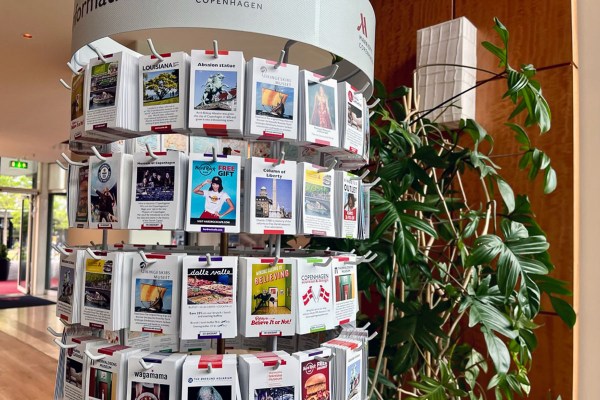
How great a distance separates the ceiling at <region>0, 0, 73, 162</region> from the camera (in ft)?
13.3

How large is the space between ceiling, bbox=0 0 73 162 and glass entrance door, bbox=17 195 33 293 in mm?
2840

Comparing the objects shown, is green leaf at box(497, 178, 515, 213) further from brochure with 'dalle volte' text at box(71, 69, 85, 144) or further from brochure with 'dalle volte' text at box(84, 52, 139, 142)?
brochure with 'dalle volte' text at box(71, 69, 85, 144)

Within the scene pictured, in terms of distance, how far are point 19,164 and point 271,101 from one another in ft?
41.0

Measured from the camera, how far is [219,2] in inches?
47.8

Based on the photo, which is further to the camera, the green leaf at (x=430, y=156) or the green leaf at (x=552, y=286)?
the green leaf at (x=430, y=156)

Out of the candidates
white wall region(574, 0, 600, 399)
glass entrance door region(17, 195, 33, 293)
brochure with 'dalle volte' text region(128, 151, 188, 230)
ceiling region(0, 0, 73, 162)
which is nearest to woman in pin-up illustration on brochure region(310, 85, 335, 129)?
brochure with 'dalle volte' text region(128, 151, 188, 230)

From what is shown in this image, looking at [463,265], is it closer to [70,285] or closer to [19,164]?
[70,285]

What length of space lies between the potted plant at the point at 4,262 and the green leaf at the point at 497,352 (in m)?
A: 12.9

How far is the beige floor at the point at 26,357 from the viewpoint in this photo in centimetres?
463

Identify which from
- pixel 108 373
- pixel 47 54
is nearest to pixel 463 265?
pixel 108 373

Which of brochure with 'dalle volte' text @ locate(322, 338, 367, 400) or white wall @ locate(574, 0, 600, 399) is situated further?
white wall @ locate(574, 0, 600, 399)

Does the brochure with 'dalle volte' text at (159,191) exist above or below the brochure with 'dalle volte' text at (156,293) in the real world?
above

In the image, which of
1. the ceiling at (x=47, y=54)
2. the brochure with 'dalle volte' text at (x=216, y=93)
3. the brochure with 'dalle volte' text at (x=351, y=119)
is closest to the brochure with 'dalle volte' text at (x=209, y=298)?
the brochure with 'dalle volte' text at (x=216, y=93)

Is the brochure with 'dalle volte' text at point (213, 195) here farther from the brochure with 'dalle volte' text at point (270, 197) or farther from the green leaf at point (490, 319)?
the green leaf at point (490, 319)
